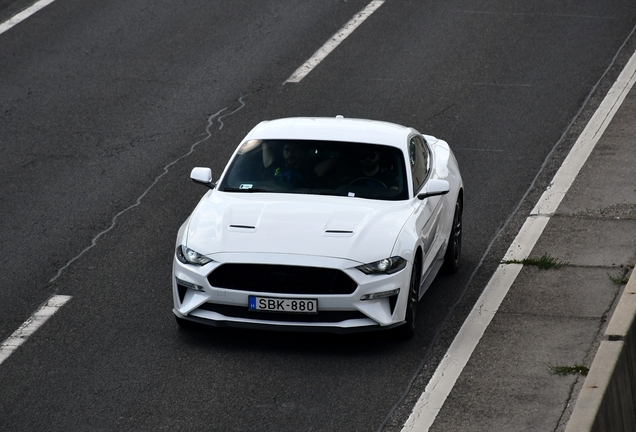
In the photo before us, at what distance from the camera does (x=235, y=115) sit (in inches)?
622

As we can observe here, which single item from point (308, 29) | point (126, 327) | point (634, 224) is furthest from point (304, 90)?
point (126, 327)

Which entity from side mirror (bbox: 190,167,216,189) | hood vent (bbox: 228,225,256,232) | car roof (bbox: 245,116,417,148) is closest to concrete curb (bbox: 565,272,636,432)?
car roof (bbox: 245,116,417,148)

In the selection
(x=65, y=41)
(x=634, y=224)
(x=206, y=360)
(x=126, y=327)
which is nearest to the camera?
(x=206, y=360)

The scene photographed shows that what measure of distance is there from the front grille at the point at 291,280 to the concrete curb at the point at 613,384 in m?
1.95

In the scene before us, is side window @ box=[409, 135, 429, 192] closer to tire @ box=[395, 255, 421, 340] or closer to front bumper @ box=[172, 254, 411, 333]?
tire @ box=[395, 255, 421, 340]

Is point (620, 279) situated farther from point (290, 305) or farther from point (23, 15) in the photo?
point (23, 15)

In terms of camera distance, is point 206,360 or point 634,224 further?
point 634,224

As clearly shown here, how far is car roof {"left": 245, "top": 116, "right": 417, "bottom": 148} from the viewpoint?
33.4 ft

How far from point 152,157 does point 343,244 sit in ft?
19.3

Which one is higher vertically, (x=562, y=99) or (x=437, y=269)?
(x=437, y=269)

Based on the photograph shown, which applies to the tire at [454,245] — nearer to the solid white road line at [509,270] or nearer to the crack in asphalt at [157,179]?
the solid white road line at [509,270]

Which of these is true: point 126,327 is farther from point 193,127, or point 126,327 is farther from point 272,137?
point 193,127

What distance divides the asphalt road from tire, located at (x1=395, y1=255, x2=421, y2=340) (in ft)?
0.36

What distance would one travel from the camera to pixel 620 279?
1050 centimetres
